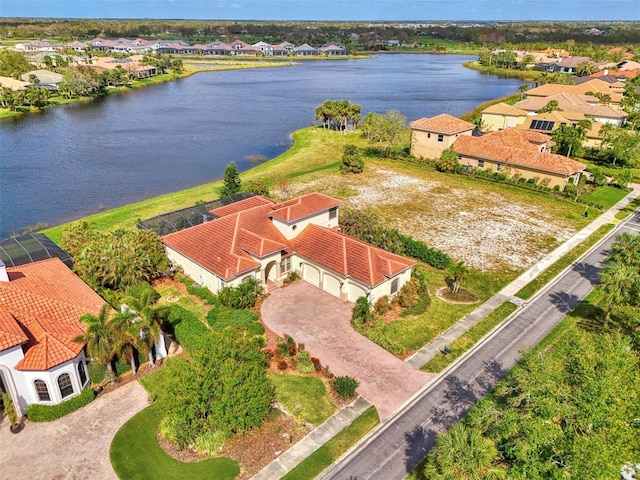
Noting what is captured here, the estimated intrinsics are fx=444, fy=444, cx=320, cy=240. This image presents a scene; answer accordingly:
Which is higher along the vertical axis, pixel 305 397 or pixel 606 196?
pixel 606 196

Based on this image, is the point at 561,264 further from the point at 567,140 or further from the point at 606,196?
the point at 567,140

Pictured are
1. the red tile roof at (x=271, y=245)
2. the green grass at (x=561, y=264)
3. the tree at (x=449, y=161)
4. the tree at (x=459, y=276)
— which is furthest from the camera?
the tree at (x=449, y=161)

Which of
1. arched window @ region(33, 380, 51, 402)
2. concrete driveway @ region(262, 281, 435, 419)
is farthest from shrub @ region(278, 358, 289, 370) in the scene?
arched window @ region(33, 380, 51, 402)

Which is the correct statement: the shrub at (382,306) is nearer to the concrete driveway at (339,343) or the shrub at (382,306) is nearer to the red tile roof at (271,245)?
the red tile roof at (271,245)

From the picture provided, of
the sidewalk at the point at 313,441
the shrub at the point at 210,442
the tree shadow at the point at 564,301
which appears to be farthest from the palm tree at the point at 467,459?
the tree shadow at the point at 564,301

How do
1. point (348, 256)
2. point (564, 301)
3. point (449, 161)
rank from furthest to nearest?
point (449, 161) → point (564, 301) → point (348, 256)

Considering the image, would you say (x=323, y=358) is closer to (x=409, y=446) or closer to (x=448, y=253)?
(x=409, y=446)

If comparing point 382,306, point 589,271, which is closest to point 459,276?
point 382,306

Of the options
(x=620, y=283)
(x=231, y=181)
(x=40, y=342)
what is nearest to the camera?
(x=40, y=342)
